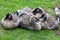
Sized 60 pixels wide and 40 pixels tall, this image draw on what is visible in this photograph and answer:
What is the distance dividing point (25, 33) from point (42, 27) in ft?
2.03

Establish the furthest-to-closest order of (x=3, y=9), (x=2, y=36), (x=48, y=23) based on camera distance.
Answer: (x=3, y=9) → (x=48, y=23) → (x=2, y=36)

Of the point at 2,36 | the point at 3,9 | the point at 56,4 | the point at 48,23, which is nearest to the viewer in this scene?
the point at 2,36

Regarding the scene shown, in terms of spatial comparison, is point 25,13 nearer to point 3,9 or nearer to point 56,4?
point 3,9

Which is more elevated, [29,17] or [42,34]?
[29,17]

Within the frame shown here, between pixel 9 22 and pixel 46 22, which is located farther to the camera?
pixel 46 22

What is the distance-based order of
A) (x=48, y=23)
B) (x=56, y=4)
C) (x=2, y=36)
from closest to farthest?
(x=2, y=36)
(x=48, y=23)
(x=56, y=4)

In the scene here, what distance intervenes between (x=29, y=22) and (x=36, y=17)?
0.29 metres

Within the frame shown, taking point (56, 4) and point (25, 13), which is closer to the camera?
point (25, 13)

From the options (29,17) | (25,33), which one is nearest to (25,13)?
(29,17)

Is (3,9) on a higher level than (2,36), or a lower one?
higher

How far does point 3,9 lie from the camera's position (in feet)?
30.8

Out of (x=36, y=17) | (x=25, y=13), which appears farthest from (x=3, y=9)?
(x=36, y=17)

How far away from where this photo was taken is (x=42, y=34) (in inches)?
299

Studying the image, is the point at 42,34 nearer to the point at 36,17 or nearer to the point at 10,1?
the point at 36,17
